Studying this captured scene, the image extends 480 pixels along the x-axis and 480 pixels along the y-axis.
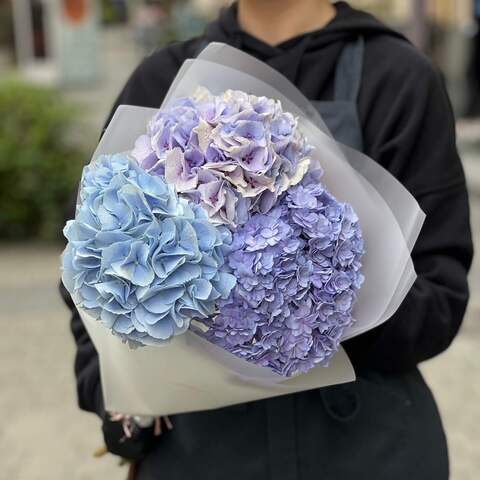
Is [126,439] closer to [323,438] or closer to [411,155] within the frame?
[323,438]

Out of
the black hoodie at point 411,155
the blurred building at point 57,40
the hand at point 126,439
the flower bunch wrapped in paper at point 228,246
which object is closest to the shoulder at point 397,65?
the black hoodie at point 411,155

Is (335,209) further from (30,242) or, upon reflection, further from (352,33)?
(30,242)

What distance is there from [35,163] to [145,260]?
5.65m

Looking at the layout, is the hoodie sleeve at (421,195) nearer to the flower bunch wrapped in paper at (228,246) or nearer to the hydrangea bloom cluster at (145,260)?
the flower bunch wrapped in paper at (228,246)

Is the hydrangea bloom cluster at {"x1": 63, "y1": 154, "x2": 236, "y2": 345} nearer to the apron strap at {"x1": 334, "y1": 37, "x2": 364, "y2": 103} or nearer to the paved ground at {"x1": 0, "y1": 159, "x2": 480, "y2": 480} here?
the apron strap at {"x1": 334, "y1": 37, "x2": 364, "y2": 103}

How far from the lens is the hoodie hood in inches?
62.7

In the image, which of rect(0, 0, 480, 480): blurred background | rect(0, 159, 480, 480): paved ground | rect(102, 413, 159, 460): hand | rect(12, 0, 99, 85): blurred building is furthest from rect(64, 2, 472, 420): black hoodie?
rect(12, 0, 99, 85): blurred building

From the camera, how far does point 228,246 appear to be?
1.20 meters

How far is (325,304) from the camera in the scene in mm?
1252

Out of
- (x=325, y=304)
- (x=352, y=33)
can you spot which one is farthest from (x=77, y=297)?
(x=352, y=33)

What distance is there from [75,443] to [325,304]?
288 centimetres

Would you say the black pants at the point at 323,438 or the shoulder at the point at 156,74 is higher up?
the shoulder at the point at 156,74

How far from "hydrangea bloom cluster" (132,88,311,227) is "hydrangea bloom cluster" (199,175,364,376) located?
0.10ft

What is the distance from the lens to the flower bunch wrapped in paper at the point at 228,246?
1.16 metres
